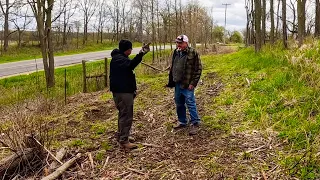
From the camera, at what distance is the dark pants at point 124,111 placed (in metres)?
5.43

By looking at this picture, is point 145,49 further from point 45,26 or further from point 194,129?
point 45,26

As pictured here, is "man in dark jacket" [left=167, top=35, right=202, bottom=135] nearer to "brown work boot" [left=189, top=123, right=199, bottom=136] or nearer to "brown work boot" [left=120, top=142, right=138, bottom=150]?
"brown work boot" [left=189, top=123, right=199, bottom=136]

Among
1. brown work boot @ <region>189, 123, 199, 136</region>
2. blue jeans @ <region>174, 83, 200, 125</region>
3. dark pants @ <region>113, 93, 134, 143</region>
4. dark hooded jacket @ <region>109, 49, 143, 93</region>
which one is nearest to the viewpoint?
dark hooded jacket @ <region>109, 49, 143, 93</region>

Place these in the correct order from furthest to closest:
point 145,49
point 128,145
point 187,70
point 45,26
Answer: point 45,26, point 187,70, point 128,145, point 145,49

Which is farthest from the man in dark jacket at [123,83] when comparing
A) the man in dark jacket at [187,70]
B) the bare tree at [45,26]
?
the bare tree at [45,26]

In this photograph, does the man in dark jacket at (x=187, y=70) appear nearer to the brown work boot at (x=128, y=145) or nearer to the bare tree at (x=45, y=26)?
the brown work boot at (x=128, y=145)

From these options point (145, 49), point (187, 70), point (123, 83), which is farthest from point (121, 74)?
point (187, 70)

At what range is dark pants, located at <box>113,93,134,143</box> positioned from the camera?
17.8 feet

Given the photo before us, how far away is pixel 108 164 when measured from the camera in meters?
4.99

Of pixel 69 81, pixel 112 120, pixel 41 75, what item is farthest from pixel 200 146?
pixel 41 75

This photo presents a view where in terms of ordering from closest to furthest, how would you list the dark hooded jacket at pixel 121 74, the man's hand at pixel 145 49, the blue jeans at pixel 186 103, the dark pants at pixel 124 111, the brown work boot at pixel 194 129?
the man's hand at pixel 145 49, the dark hooded jacket at pixel 121 74, the dark pants at pixel 124 111, the brown work boot at pixel 194 129, the blue jeans at pixel 186 103

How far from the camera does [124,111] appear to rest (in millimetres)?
5496

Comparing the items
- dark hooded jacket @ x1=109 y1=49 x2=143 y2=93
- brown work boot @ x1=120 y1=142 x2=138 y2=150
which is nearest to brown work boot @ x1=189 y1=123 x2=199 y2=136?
brown work boot @ x1=120 y1=142 x2=138 y2=150

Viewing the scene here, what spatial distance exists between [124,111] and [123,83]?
19.7 inches
